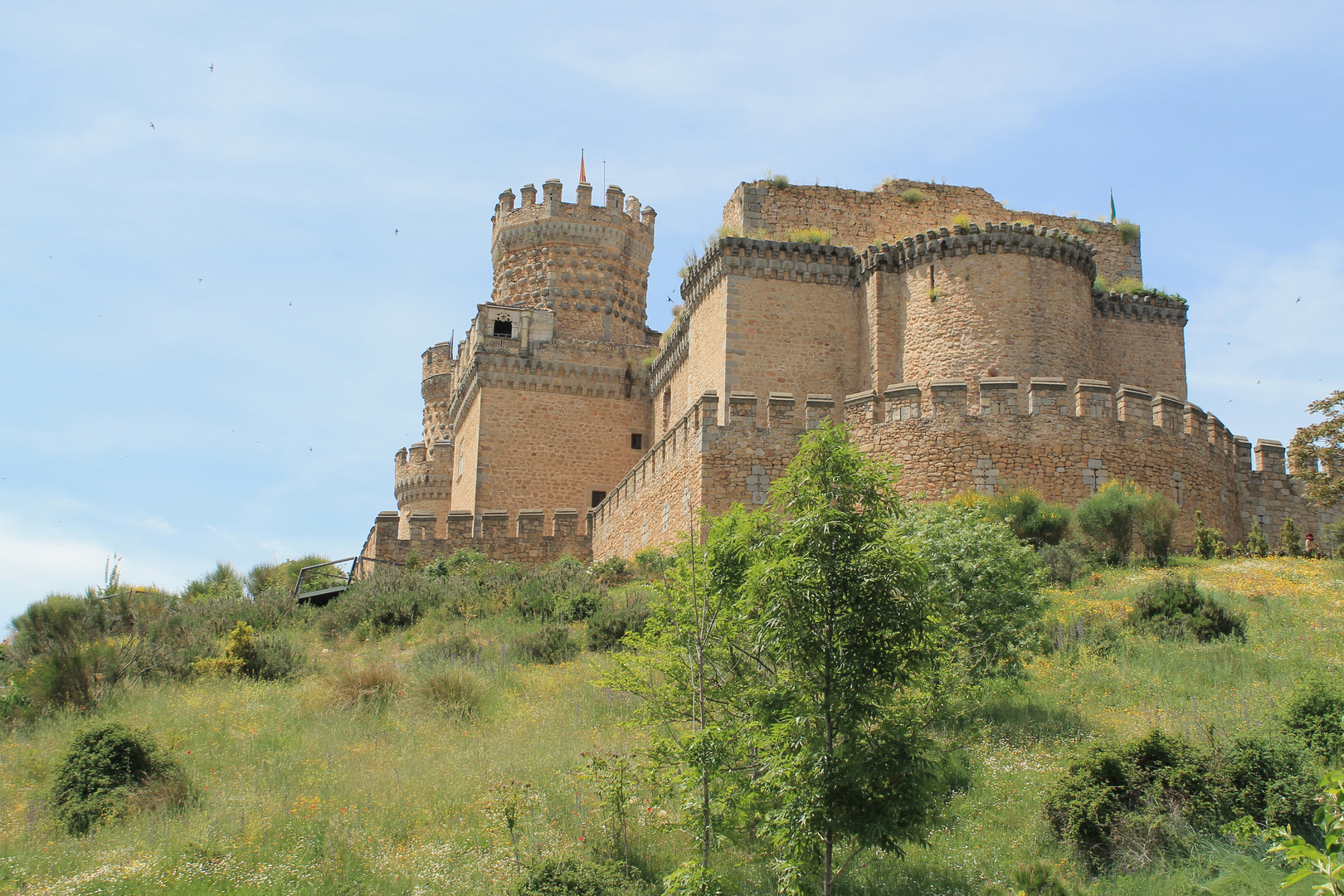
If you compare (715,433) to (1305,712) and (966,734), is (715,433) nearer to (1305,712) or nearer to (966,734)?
(966,734)

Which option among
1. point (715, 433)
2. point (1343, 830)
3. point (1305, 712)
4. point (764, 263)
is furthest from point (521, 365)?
point (1343, 830)

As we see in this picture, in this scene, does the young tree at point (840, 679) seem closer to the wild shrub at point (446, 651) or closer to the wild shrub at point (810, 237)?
the wild shrub at point (446, 651)

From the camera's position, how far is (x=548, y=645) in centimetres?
1602

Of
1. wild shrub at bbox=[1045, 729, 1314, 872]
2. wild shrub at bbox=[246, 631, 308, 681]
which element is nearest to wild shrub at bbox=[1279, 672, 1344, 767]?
wild shrub at bbox=[1045, 729, 1314, 872]

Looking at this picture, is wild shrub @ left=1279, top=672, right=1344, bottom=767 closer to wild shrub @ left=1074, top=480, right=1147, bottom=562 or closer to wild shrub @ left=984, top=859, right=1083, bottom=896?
wild shrub @ left=984, top=859, right=1083, bottom=896

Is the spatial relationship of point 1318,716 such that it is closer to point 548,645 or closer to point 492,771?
point 492,771

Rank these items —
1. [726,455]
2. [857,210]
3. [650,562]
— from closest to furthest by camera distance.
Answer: [726,455] → [650,562] → [857,210]

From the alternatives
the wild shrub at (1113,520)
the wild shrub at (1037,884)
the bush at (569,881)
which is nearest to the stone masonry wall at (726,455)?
the wild shrub at (1113,520)

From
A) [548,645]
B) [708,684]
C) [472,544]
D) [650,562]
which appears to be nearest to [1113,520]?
[650,562]

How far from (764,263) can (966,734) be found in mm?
14310

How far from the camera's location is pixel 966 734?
36.1 ft

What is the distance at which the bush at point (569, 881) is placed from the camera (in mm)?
8422

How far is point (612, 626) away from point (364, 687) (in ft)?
12.8

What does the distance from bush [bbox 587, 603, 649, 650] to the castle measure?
8.57ft
